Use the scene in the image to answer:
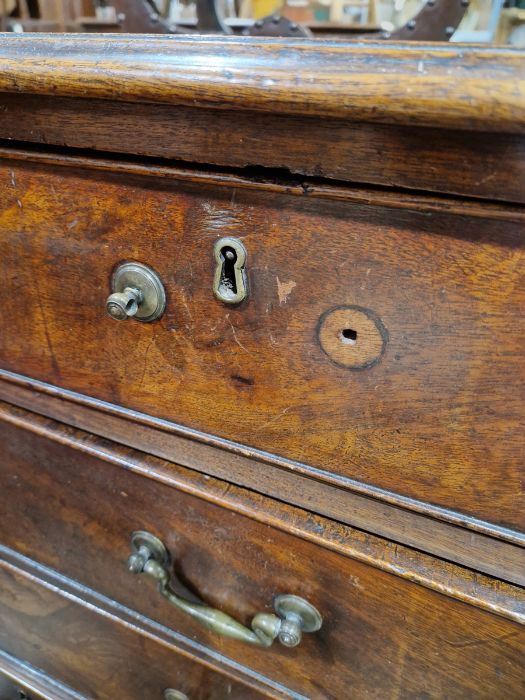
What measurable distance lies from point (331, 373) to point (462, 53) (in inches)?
7.2

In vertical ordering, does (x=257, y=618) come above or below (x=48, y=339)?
below

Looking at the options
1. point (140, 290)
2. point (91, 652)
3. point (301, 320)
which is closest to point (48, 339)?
point (140, 290)

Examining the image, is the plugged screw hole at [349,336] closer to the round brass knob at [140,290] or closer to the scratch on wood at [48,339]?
the round brass knob at [140,290]

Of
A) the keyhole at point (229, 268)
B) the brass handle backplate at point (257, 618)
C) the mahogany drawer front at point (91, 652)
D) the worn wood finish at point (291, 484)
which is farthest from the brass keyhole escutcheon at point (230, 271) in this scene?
the mahogany drawer front at point (91, 652)

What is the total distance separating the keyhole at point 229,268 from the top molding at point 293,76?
9 centimetres

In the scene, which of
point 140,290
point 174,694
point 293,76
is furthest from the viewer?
point 174,694

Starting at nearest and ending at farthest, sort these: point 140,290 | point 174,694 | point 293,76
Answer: point 293,76 → point 140,290 → point 174,694

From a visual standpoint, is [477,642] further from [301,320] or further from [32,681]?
[32,681]

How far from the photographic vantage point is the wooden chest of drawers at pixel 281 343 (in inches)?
10.6

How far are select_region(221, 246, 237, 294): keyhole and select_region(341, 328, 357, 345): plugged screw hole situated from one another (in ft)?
0.24

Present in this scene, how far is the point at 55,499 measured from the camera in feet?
1.66

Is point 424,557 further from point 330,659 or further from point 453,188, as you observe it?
point 453,188

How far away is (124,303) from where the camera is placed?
0.34 meters

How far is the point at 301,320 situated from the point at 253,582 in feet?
0.78
